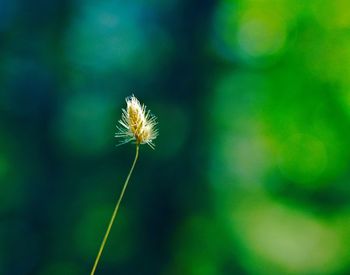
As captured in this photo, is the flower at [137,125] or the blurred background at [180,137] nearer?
the flower at [137,125]


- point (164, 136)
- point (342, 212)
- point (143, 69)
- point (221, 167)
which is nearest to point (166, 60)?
point (143, 69)

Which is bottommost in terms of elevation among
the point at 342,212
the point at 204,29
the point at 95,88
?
the point at 342,212

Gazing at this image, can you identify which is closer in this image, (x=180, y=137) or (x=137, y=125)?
(x=137, y=125)

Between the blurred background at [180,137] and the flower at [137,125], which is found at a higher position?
the blurred background at [180,137]

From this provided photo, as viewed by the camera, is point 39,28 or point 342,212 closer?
point 342,212

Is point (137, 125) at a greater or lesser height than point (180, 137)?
lesser

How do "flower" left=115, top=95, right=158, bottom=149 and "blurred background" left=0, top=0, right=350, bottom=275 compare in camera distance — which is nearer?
"flower" left=115, top=95, right=158, bottom=149

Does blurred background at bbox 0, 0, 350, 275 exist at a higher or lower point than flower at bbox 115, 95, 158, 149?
higher

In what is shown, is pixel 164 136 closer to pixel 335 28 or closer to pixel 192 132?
pixel 192 132
